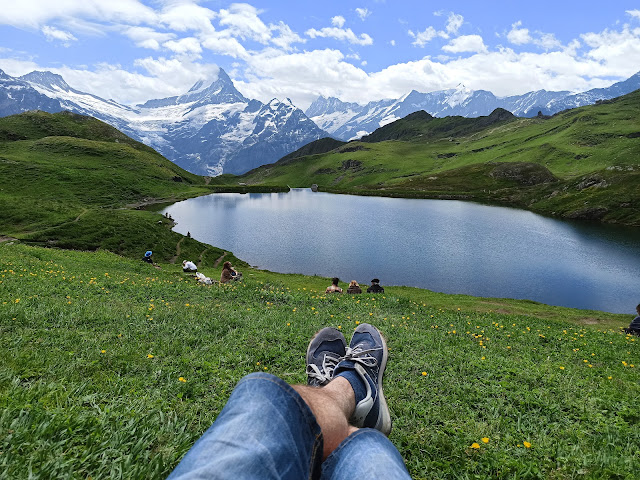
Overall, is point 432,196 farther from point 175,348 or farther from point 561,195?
point 175,348

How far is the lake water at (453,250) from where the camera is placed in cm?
5078

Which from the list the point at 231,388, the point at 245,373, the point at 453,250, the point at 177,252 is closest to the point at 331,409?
the point at 231,388

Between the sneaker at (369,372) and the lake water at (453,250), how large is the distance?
46.2m

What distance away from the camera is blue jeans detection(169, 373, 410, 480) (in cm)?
230

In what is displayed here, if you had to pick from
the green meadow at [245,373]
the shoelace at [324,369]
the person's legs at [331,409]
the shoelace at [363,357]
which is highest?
the person's legs at [331,409]

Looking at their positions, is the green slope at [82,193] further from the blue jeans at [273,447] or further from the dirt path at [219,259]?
the blue jeans at [273,447]

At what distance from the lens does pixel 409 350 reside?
9.59 m

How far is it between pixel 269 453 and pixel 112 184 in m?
154

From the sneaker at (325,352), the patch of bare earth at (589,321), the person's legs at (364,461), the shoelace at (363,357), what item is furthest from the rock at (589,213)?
the person's legs at (364,461)

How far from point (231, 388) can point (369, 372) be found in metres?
2.71

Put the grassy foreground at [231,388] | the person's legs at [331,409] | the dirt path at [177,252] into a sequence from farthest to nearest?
the dirt path at [177,252]
the grassy foreground at [231,388]
the person's legs at [331,409]

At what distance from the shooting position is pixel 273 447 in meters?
2.54

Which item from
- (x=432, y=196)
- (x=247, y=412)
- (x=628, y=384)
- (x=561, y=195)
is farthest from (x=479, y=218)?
(x=247, y=412)

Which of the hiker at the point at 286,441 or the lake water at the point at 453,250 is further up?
the hiker at the point at 286,441
